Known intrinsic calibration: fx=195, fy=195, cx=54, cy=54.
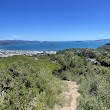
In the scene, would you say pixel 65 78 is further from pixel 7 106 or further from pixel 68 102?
→ pixel 7 106

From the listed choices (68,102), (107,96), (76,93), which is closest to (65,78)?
(76,93)

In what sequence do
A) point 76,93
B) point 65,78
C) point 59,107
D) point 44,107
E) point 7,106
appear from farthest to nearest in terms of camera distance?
point 65,78 < point 76,93 < point 59,107 < point 44,107 < point 7,106

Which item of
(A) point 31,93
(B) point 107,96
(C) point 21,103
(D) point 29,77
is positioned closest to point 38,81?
(D) point 29,77

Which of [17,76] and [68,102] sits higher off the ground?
[17,76]

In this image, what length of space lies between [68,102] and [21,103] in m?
6.49

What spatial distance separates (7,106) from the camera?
1448cm

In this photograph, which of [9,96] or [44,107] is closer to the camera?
[9,96]

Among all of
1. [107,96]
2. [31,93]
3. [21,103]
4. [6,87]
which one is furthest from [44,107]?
[107,96]

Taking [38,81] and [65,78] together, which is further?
[65,78]

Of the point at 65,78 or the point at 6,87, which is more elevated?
the point at 6,87

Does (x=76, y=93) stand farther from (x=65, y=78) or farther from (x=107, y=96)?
(x=65, y=78)

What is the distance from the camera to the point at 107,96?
17406 millimetres

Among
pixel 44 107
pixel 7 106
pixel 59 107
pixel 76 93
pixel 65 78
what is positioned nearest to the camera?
pixel 7 106

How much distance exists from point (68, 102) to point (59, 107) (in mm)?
1327
